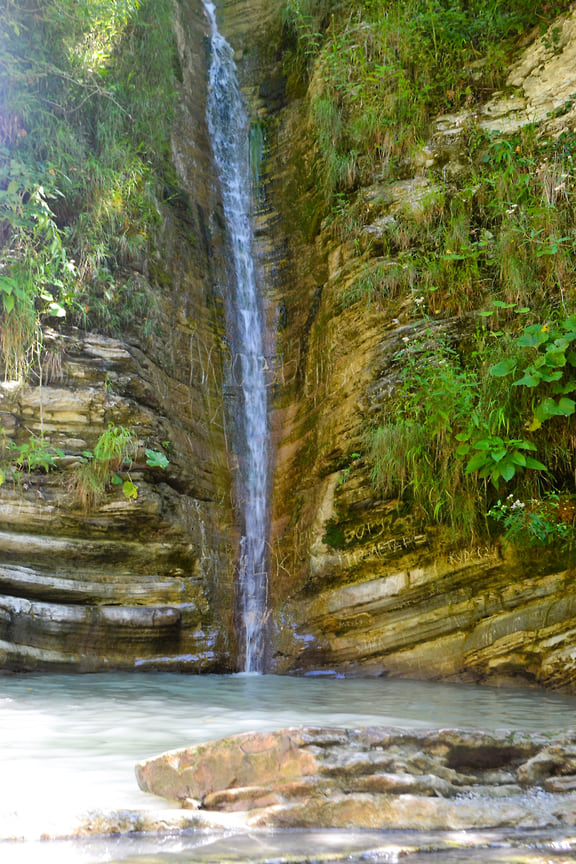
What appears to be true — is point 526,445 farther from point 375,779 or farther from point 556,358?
point 375,779

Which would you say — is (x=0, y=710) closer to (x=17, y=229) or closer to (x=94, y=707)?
(x=94, y=707)

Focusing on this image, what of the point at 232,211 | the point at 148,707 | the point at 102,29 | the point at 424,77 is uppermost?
the point at 102,29

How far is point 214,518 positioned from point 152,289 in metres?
2.61

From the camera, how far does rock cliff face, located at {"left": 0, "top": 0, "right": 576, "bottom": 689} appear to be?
5.30m

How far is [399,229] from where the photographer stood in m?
7.02

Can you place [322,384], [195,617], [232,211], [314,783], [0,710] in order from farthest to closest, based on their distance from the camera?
1. [232,211]
2. [322,384]
3. [195,617]
4. [0,710]
5. [314,783]

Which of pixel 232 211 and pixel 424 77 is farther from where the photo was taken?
pixel 232 211

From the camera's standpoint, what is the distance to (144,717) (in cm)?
356

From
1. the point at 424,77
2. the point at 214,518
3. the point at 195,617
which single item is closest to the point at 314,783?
the point at 195,617

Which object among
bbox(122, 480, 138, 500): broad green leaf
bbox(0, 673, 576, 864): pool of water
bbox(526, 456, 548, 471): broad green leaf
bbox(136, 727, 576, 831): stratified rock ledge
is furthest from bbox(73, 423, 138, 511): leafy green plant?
bbox(136, 727, 576, 831): stratified rock ledge

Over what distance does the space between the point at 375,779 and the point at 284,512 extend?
16.5ft

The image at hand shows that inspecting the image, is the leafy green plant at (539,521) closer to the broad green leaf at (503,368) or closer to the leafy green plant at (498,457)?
the leafy green plant at (498,457)

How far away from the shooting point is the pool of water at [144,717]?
202 centimetres

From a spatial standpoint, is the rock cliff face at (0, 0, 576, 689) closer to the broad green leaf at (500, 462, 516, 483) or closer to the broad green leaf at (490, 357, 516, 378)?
the broad green leaf at (500, 462, 516, 483)
